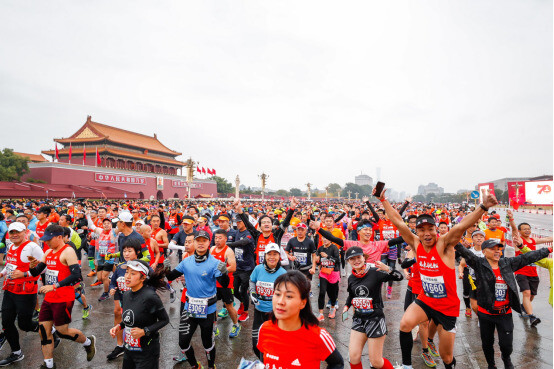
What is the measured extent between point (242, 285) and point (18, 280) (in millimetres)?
3486

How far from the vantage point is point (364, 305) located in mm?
3736

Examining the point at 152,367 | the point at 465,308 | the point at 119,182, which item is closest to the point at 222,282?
the point at 152,367

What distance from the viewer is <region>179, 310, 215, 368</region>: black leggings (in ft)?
12.5

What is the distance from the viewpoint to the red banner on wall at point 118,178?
136 ft

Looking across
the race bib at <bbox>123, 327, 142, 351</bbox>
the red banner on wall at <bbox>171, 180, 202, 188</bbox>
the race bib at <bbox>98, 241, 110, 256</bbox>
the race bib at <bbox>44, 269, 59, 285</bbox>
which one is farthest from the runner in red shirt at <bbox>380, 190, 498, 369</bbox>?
the red banner on wall at <bbox>171, 180, 202, 188</bbox>

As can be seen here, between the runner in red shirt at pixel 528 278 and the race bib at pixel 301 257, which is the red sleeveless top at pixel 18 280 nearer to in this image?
the race bib at pixel 301 257

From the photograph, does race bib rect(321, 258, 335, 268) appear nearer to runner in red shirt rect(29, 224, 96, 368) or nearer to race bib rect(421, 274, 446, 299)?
race bib rect(421, 274, 446, 299)

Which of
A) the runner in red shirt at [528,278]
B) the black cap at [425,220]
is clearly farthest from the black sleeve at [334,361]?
the runner in red shirt at [528,278]

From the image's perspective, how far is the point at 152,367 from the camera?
3100 millimetres

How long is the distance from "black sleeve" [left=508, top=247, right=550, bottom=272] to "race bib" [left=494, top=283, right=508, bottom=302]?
0.36m

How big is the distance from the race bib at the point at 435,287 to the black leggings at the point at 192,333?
113 inches

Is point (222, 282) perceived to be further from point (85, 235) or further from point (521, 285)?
point (85, 235)

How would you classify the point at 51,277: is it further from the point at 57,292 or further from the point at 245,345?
the point at 245,345

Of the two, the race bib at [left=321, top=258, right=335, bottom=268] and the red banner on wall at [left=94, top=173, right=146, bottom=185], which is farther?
the red banner on wall at [left=94, top=173, right=146, bottom=185]
